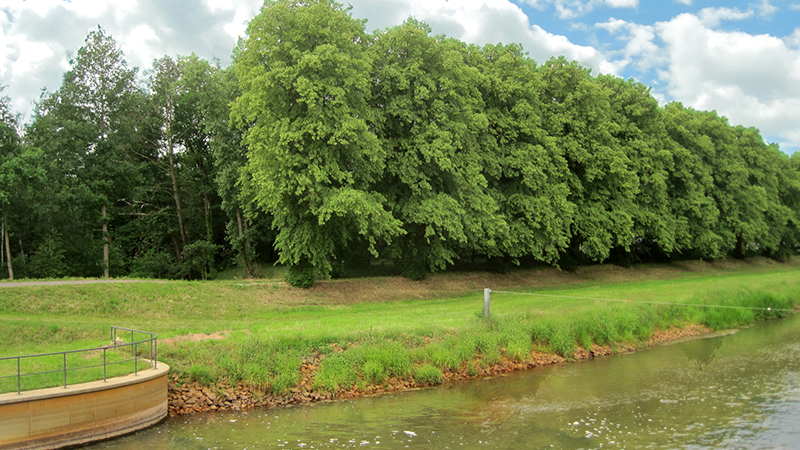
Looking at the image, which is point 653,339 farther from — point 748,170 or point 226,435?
point 748,170

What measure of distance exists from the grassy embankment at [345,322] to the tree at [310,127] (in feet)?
13.6

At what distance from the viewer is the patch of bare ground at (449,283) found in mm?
30609

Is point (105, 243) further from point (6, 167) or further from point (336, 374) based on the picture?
point (336, 374)

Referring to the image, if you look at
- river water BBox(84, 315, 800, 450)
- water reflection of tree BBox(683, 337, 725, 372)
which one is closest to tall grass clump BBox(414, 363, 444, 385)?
river water BBox(84, 315, 800, 450)

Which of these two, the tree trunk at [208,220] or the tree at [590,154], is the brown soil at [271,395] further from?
the tree trunk at [208,220]

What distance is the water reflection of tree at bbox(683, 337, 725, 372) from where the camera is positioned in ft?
71.7

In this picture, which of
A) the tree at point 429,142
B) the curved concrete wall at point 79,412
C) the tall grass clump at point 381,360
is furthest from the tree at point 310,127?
the curved concrete wall at point 79,412

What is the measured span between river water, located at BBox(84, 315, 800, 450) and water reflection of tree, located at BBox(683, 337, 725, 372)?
0.74 meters

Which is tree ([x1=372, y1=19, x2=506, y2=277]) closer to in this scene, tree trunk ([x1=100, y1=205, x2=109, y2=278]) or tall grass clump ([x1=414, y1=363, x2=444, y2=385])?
tall grass clump ([x1=414, y1=363, x2=444, y2=385])

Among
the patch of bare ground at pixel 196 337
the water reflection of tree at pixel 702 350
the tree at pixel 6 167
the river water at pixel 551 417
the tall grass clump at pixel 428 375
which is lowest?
the river water at pixel 551 417

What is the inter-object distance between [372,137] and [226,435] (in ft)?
60.9

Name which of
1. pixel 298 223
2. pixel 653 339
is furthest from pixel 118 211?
pixel 653 339

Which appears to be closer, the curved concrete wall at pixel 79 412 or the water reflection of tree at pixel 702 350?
the curved concrete wall at pixel 79 412

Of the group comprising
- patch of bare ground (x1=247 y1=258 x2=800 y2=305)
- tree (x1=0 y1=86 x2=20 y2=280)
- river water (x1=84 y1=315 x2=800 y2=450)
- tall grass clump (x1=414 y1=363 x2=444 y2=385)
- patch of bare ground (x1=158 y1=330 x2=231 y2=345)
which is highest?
tree (x1=0 y1=86 x2=20 y2=280)
